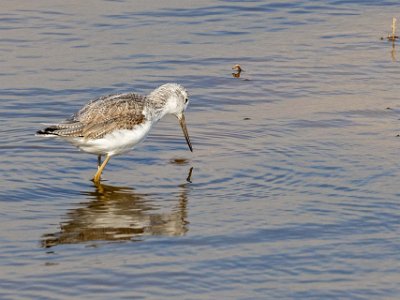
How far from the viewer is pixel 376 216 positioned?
9.17 m

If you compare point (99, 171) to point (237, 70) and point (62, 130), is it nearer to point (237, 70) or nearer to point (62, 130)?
point (62, 130)

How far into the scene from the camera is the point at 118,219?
9391 mm

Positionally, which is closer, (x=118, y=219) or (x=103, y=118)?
(x=118, y=219)

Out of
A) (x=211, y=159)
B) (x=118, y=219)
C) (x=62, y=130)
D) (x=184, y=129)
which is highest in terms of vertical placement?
(x=62, y=130)

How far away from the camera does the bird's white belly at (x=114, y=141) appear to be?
10328 mm

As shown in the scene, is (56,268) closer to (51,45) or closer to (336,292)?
(336,292)

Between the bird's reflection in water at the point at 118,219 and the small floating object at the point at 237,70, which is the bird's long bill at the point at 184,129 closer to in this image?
the bird's reflection in water at the point at 118,219

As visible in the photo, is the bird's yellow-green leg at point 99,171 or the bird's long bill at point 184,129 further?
the bird's long bill at point 184,129

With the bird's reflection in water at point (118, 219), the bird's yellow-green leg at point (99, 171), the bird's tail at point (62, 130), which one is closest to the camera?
the bird's reflection in water at point (118, 219)

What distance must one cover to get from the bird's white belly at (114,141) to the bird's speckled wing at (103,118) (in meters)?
0.04

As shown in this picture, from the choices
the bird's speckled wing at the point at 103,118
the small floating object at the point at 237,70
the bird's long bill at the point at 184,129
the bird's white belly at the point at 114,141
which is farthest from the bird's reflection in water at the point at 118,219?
the small floating object at the point at 237,70

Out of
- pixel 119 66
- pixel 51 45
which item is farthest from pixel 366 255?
pixel 51 45

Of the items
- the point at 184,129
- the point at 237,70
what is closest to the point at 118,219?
the point at 184,129

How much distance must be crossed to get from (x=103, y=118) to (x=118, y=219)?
1.37 m
